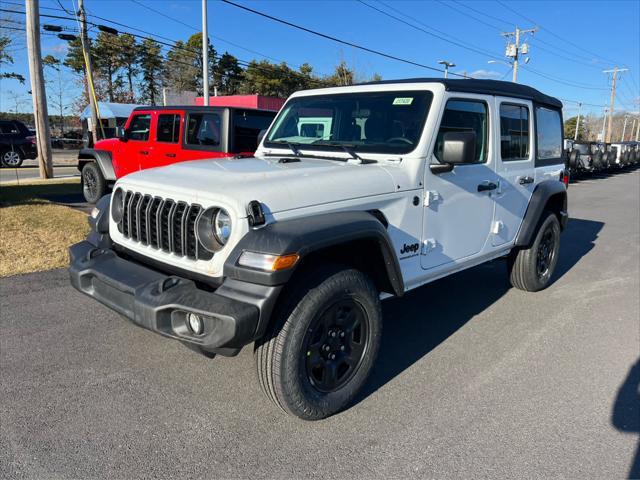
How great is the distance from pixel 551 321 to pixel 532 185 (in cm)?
134

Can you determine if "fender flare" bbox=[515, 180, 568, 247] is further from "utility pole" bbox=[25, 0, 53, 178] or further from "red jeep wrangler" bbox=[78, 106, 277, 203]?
"utility pole" bbox=[25, 0, 53, 178]

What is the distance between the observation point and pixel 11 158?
19.4 metres

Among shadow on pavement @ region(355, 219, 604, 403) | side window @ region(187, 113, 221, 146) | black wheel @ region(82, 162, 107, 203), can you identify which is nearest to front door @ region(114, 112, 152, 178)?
black wheel @ region(82, 162, 107, 203)

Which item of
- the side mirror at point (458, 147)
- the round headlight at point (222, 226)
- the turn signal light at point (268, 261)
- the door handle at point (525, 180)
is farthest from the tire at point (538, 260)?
the round headlight at point (222, 226)

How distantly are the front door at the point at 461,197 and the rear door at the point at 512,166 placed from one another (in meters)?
0.16

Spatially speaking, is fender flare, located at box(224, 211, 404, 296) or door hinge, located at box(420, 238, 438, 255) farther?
door hinge, located at box(420, 238, 438, 255)

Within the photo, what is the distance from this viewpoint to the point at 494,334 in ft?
13.6

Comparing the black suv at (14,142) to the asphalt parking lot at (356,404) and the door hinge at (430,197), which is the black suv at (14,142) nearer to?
the asphalt parking lot at (356,404)

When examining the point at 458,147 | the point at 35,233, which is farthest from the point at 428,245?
the point at 35,233

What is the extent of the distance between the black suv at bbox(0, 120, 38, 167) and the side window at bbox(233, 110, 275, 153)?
16197 millimetres

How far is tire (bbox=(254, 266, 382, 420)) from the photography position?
8.32ft

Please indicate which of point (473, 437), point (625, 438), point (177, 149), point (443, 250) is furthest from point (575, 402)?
point (177, 149)

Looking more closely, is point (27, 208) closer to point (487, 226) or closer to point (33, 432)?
point (33, 432)

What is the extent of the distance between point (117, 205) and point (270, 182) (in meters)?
1.29
